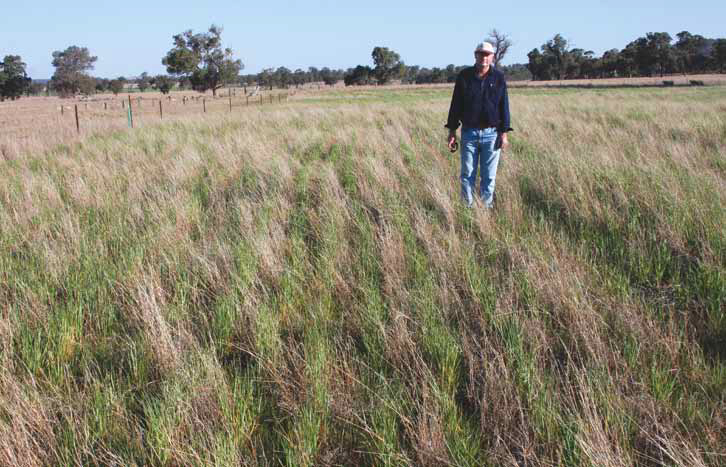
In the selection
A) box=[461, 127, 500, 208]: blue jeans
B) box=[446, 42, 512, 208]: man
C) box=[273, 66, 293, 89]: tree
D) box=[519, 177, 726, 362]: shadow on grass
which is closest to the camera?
box=[519, 177, 726, 362]: shadow on grass

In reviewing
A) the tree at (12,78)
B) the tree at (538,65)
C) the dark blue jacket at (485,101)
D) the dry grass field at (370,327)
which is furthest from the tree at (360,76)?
the dry grass field at (370,327)

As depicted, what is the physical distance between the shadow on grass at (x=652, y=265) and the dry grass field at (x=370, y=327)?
2cm

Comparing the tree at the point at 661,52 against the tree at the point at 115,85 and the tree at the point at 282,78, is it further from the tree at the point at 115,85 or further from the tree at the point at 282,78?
the tree at the point at 115,85

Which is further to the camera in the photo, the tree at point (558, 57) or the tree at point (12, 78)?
the tree at point (558, 57)

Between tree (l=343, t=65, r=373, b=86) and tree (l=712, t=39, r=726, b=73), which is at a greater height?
tree (l=343, t=65, r=373, b=86)

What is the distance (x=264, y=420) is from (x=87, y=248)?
2698mm

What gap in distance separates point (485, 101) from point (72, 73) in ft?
367

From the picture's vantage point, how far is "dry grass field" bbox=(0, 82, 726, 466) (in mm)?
1921

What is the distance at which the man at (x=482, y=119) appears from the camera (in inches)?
218

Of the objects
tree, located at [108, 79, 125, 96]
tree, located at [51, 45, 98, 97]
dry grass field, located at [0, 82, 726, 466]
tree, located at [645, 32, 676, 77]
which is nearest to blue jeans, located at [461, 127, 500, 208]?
dry grass field, located at [0, 82, 726, 466]

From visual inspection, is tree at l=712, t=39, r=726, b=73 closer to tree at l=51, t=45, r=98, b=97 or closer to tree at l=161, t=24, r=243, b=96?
tree at l=161, t=24, r=243, b=96

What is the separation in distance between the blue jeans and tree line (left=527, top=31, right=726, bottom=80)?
11728 centimetres

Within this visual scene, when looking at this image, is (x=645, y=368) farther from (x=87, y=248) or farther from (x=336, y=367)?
(x=87, y=248)

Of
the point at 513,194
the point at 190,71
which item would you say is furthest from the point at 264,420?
the point at 190,71
